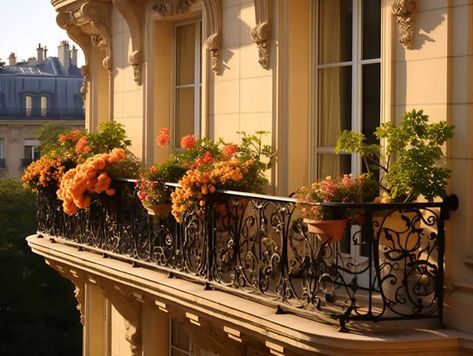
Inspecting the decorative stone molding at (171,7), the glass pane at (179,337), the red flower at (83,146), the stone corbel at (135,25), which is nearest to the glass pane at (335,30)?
the decorative stone molding at (171,7)

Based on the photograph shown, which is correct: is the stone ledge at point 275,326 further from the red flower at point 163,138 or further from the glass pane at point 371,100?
the glass pane at point 371,100

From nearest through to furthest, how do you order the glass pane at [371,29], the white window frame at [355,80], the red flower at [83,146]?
the white window frame at [355,80]
the glass pane at [371,29]
the red flower at [83,146]

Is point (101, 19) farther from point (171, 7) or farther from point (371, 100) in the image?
point (371, 100)

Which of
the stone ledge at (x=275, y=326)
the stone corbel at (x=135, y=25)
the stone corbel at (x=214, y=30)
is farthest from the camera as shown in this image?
the stone corbel at (x=135, y=25)

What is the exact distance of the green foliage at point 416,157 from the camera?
22.8 ft

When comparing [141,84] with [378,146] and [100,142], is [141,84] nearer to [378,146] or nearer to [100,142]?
[100,142]

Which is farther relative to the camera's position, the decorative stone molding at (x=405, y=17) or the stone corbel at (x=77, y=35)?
the stone corbel at (x=77, y=35)

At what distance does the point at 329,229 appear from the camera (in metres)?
7.03

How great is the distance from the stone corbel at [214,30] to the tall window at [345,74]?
1.41m

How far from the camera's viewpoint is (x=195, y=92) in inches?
454

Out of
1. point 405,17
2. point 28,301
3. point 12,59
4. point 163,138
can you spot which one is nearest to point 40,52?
point 12,59

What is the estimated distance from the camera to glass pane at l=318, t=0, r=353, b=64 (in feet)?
28.3

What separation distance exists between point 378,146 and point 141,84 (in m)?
5.07

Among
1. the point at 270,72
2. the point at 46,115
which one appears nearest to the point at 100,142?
the point at 270,72
